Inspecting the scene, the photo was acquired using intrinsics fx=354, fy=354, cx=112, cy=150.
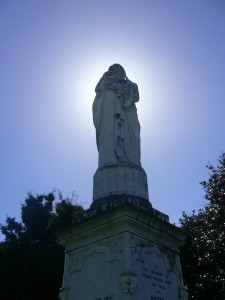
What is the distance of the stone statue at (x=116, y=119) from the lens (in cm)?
716

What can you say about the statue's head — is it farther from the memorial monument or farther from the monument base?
the monument base

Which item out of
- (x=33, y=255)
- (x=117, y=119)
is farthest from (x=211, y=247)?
(x=117, y=119)

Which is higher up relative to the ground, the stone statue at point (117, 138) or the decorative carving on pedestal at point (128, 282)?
the stone statue at point (117, 138)

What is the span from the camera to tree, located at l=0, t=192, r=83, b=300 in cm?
1677

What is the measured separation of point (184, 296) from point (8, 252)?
45.5 ft

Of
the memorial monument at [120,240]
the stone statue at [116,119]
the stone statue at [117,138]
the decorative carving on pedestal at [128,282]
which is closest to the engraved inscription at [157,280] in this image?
the memorial monument at [120,240]

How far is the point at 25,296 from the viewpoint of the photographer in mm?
16734

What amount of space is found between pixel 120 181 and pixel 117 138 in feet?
3.43

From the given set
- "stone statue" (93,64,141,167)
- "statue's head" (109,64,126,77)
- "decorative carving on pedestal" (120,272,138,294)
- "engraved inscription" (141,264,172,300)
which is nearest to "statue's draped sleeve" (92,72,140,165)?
"stone statue" (93,64,141,167)

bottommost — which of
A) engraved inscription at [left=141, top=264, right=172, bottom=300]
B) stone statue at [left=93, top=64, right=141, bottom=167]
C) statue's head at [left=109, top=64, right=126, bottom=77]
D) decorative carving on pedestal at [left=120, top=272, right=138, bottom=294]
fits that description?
decorative carving on pedestal at [left=120, top=272, right=138, bottom=294]

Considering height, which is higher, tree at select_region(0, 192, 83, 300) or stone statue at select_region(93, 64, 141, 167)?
tree at select_region(0, 192, 83, 300)

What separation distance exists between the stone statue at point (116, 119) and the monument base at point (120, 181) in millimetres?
197

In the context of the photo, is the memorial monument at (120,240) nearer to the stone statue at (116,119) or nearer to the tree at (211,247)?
the stone statue at (116,119)

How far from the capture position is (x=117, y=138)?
23.9ft
